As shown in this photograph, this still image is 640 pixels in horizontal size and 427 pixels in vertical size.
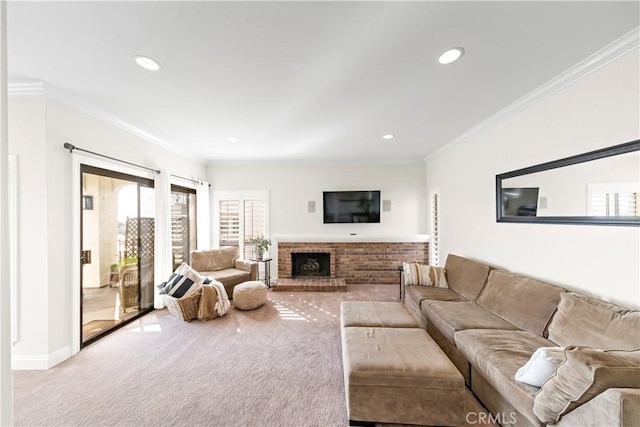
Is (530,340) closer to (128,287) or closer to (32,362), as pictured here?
(32,362)

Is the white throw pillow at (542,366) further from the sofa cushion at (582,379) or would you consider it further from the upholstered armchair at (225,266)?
the upholstered armchair at (225,266)

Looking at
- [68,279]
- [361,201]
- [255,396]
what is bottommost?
[255,396]

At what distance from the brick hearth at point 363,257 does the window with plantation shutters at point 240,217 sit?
2.32 ft

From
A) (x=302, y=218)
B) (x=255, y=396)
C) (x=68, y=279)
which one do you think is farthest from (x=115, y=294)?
(x=302, y=218)

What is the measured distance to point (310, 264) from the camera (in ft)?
18.3

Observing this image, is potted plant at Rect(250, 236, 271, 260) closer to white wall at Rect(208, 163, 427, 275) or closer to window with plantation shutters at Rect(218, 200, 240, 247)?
white wall at Rect(208, 163, 427, 275)

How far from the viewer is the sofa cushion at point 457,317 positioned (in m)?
2.27

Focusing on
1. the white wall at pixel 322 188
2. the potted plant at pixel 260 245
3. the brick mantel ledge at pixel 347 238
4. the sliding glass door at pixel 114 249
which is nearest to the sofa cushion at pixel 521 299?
the brick mantel ledge at pixel 347 238

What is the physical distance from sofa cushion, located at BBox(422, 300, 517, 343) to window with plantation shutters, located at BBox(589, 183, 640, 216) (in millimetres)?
1185

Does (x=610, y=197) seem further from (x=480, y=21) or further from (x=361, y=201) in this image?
(x=361, y=201)

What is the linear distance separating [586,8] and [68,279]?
15.4 ft

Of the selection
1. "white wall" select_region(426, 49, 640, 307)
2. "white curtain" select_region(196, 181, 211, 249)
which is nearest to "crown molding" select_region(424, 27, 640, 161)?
"white wall" select_region(426, 49, 640, 307)

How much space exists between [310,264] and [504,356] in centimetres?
414

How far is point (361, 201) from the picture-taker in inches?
217
